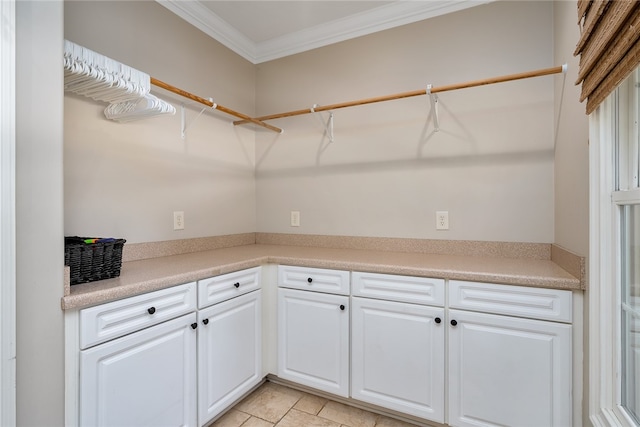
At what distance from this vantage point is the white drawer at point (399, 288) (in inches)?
60.9

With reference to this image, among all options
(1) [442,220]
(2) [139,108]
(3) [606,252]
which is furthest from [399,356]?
(2) [139,108]

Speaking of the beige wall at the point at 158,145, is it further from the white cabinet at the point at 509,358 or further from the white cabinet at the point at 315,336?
the white cabinet at the point at 509,358

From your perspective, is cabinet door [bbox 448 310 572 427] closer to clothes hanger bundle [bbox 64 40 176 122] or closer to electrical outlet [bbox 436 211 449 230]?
electrical outlet [bbox 436 211 449 230]

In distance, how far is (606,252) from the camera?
1107 millimetres

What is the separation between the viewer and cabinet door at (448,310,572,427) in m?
1.34

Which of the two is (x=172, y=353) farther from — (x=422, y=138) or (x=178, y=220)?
(x=422, y=138)

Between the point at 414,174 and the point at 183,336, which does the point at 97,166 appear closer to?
the point at 183,336

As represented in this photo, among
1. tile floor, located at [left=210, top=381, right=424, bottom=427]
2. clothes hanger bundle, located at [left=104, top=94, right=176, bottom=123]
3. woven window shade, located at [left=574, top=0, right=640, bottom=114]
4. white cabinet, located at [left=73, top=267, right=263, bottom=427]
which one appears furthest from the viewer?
tile floor, located at [left=210, top=381, right=424, bottom=427]

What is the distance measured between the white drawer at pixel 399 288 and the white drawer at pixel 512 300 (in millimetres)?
72

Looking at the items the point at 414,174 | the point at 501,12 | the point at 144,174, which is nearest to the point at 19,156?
the point at 144,174

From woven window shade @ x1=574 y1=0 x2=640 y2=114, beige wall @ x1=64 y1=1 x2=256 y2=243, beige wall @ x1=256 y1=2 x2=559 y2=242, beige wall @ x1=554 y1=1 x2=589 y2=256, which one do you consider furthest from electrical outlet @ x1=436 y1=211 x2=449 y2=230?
beige wall @ x1=64 y1=1 x2=256 y2=243

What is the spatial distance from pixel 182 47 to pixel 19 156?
140cm

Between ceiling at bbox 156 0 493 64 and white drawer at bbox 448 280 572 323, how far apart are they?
1.69 meters

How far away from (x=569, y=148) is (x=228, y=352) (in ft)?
6.39
